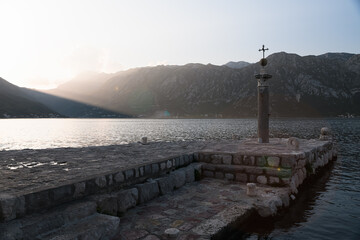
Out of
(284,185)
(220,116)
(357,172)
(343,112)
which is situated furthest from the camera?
(220,116)

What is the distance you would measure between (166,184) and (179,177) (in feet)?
2.98

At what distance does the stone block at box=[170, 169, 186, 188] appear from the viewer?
30.0 feet

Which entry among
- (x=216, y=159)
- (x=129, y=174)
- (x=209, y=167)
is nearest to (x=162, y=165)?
(x=129, y=174)

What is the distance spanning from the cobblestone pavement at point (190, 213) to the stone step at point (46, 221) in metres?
0.94

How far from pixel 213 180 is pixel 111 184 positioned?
5.00 m

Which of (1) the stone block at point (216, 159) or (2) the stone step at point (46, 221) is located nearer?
(2) the stone step at point (46, 221)

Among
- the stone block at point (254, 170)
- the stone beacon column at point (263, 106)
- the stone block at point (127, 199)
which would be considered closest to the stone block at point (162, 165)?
the stone block at point (127, 199)

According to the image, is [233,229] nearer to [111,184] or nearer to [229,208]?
[229,208]

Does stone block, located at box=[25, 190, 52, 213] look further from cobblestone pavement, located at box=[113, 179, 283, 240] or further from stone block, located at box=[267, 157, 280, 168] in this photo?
stone block, located at box=[267, 157, 280, 168]

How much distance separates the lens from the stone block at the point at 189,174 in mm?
9977

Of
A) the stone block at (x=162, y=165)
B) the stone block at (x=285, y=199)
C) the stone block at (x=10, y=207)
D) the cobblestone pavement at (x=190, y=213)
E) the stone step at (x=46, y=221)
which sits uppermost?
the stone block at (x=10, y=207)

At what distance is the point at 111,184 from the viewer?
22.3 ft

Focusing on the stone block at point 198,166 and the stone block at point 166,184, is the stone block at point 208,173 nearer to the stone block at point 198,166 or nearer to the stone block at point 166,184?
the stone block at point 198,166

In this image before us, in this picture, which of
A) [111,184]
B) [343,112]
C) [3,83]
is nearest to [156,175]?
[111,184]
